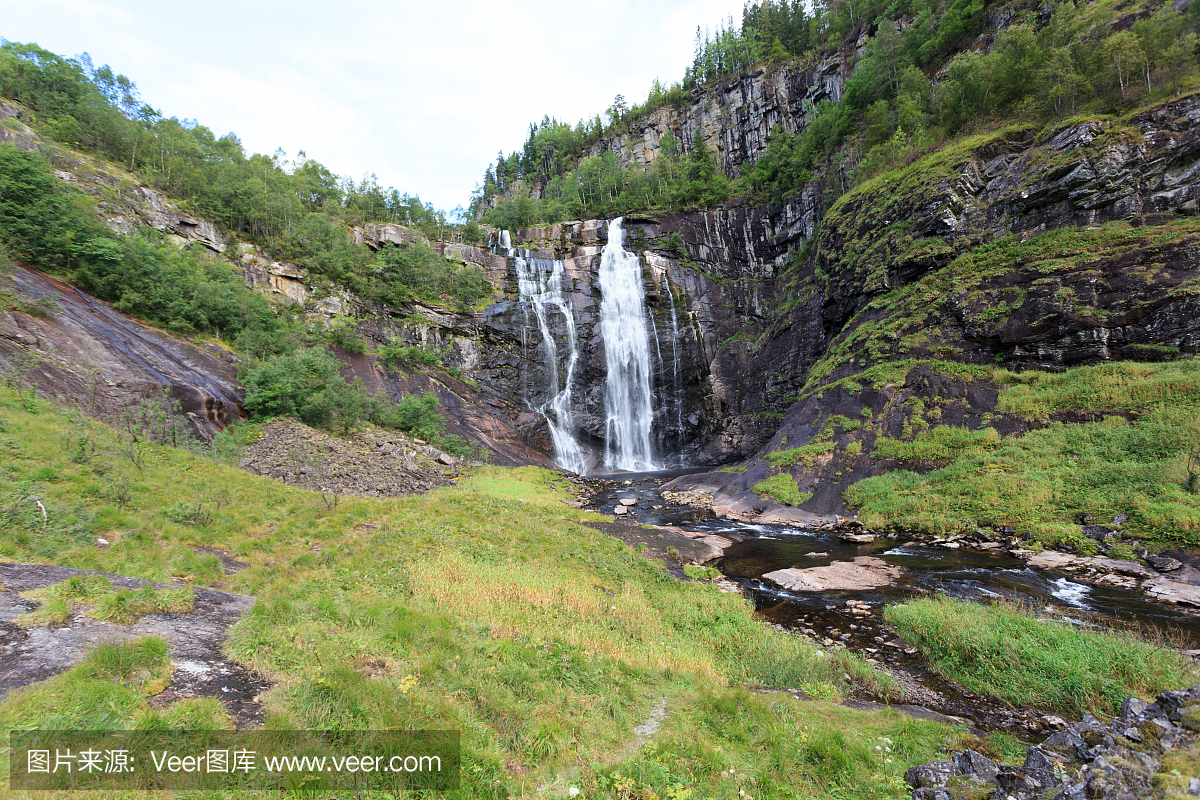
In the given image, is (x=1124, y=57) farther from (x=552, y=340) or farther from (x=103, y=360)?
(x=103, y=360)

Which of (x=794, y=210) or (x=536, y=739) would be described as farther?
(x=794, y=210)

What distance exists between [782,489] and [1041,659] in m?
14.4

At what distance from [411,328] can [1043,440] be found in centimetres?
4073

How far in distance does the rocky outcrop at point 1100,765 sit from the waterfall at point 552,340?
3473 centimetres

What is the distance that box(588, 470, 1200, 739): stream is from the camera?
268 inches

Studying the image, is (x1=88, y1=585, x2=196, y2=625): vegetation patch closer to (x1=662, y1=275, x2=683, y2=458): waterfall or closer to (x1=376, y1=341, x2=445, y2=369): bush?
(x1=376, y1=341, x2=445, y2=369): bush

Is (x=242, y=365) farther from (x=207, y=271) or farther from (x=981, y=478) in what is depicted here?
(x=981, y=478)

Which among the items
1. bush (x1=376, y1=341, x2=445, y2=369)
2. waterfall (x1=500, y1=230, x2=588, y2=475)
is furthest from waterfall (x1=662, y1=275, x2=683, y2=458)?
bush (x1=376, y1=341, x2=445, y2=369)

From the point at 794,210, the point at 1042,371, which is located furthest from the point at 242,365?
the point at 794,210

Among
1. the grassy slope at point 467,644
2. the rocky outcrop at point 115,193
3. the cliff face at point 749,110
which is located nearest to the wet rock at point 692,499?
the grassy slope at point 467,644

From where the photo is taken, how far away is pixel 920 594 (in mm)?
10734

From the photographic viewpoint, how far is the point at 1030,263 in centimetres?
2173

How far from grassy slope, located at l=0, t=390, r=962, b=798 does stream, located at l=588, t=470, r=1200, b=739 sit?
3.66ft

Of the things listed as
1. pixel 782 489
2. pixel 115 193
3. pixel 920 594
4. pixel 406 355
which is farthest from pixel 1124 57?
pixel 115 193
